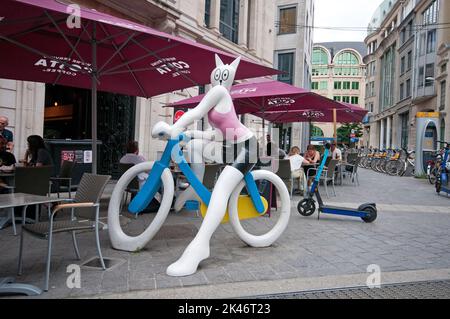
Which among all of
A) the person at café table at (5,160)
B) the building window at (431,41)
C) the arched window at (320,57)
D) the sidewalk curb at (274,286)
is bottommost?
the sidewalk curb at (274,286)

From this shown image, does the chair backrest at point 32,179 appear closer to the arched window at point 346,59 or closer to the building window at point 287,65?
the building window at point 287,65

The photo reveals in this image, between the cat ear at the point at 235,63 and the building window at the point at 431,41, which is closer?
the cat ear at the point at 235,63

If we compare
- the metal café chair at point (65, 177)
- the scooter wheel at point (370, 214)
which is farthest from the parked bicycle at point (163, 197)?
the metal café chair at point (65, 177)

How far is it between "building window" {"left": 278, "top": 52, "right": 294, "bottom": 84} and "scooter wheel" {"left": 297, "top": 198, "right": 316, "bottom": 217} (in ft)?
84.6

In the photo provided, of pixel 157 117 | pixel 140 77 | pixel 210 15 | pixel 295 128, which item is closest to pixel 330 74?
pixel 295 128

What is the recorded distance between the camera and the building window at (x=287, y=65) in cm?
3158

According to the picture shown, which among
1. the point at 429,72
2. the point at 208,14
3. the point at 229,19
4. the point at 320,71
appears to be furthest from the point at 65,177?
the point at 320,71

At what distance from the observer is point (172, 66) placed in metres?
5.70

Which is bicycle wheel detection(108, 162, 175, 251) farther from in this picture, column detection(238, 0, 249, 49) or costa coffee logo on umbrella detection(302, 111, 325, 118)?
column detection(238, 0, 249, 49)

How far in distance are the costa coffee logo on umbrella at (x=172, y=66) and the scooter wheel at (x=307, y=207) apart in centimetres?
323

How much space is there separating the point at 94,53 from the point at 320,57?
89.6 m

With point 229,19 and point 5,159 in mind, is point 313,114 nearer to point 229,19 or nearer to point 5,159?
point 229,19
